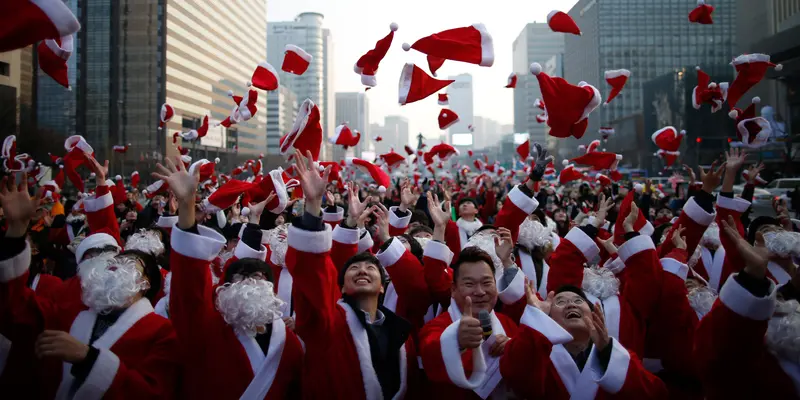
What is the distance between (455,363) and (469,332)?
7.9 inches

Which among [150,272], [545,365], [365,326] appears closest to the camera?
[545,365]

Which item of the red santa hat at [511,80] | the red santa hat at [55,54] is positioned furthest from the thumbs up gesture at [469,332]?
the red santa hat at [511,80]

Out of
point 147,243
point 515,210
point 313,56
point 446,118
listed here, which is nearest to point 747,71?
point 515,210

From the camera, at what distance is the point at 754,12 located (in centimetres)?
4738

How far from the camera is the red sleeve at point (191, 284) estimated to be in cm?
295

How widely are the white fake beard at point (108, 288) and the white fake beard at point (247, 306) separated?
504 mm

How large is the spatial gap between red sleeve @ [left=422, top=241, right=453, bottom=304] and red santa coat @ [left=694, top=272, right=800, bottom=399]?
1.85 m

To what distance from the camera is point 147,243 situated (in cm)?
494

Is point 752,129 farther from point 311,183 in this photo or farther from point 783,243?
point 311,183

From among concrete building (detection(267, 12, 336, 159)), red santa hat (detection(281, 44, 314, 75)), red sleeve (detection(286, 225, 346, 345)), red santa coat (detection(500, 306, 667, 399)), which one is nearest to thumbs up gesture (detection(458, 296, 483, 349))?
red santa coat (detection(500, 306, 667, 399))

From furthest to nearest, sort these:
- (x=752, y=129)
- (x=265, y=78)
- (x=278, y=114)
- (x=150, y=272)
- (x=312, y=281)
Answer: (x=278, y=114)
(x=752, y=129)
(x=265, y=78)
(x=150, y=272)
(x=312, y=281)

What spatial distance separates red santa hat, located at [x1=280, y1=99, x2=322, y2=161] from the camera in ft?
12.8

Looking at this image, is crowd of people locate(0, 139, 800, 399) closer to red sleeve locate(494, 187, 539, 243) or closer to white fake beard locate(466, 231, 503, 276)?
white fake beard locate(466, 231, 503, 276)

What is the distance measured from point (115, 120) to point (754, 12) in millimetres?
60491
